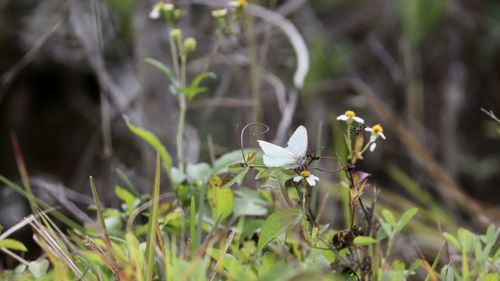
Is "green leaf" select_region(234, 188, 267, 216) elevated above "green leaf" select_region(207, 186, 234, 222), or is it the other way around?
"green leaf" select_region(207, 186, 234, 222)

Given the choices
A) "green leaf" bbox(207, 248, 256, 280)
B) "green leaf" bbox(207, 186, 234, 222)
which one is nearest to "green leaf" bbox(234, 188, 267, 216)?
"green leaf" bbox(207, 186, 234, 222)

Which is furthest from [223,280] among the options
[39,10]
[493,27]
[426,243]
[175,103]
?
[493,27]

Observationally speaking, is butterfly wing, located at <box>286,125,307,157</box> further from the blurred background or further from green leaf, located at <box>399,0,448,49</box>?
green leaf, located at <box>399,0,448,49</box>

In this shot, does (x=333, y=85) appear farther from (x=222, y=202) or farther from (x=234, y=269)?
(x=234, y=269)

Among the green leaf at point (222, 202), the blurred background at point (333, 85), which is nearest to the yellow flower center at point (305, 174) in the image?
the green leaf at point (222, 202)

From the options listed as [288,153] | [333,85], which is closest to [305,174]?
[288,153]

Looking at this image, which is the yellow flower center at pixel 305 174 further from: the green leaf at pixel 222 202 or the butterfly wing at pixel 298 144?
the green leaf at pixel 222 202

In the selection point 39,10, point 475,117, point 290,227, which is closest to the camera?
point 290,227

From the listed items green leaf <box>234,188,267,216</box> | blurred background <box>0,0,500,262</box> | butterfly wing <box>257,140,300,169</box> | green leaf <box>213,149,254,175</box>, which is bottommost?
blurred background <box>0,0,500,262</box>

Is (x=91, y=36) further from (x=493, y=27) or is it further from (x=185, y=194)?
(x=185, y=194)

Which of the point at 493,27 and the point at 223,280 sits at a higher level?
the point at 223,280
